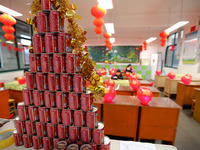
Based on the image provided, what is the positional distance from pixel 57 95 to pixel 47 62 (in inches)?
12.2

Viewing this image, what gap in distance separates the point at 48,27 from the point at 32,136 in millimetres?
1061

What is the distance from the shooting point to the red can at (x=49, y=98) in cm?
96

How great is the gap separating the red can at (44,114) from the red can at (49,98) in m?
0.05

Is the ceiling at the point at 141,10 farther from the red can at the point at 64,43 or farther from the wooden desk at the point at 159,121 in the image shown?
the wooden desk at the point at 159,121

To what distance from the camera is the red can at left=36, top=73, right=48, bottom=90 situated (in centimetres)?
96

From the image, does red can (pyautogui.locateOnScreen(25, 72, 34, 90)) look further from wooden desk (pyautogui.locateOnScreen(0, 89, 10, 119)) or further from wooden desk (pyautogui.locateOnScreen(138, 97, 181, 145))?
wooden desk (pyautogui.locateOnScreen(0, 89, 10, 119))

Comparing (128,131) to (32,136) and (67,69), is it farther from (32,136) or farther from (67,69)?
(67,69)

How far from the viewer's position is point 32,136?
104cm

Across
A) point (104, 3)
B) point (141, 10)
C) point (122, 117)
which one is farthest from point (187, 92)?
point (104, 3)

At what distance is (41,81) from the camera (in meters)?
0.96

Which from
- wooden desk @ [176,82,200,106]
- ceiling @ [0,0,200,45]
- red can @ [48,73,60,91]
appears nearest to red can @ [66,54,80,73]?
red can @ [48,73,60,91]

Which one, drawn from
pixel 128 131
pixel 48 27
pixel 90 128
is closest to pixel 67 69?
pixel 48 27

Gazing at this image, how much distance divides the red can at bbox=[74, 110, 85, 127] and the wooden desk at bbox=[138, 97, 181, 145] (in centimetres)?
125

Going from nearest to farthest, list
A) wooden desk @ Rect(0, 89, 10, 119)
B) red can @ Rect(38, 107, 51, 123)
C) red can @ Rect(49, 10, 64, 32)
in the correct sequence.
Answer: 1. red can @ Rect(49, 10, 64, 32)
2. red can @ Rect(38, 107, 51, 123)
3. wooden desk @ Rect(0, 89, 10, 119)
